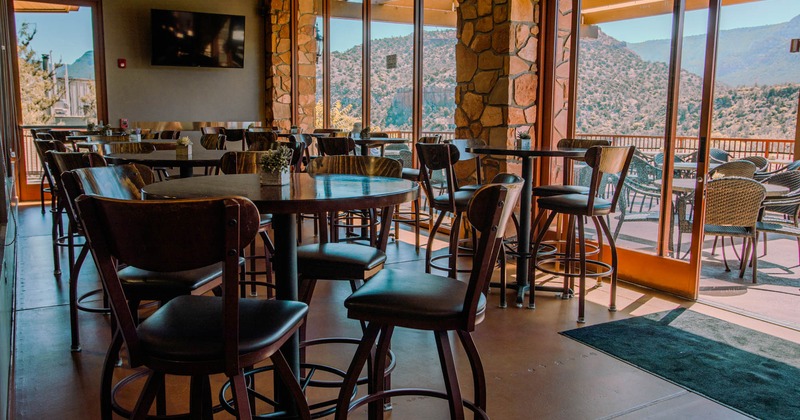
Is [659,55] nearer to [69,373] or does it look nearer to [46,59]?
[69,373]

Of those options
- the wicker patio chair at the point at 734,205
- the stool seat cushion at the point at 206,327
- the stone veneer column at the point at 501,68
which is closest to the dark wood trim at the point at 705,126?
the wicker patio chair at the point at 734,205

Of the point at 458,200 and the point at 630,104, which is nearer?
the point at 458,200

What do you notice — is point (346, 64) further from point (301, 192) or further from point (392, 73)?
point (301, 192)

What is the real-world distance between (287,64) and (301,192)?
26.0 feet

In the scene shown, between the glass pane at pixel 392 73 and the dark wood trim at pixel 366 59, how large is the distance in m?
0.05

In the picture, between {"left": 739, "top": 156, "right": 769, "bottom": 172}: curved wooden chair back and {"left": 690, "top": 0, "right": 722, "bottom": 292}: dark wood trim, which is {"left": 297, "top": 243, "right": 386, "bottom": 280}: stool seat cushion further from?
{"left": 739, "top": 156, "right": 769, "bottom": 172}: curved wooden chair back

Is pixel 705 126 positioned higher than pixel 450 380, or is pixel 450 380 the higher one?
pixel 705 126

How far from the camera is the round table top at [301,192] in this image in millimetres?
1748

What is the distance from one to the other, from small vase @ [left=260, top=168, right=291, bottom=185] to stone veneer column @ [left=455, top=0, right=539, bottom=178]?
125 inches

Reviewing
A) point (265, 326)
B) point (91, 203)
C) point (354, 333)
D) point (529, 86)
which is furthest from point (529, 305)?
point (91, 203)

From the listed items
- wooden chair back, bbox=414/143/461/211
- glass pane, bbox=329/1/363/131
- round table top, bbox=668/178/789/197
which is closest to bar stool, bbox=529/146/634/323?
wooden chair back, bbox=414/143/461/211

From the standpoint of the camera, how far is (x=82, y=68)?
8.92 meters

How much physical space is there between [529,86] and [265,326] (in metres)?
3.95

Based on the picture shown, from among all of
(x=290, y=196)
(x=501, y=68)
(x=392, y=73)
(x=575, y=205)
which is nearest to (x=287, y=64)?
(x=392, y=73)
